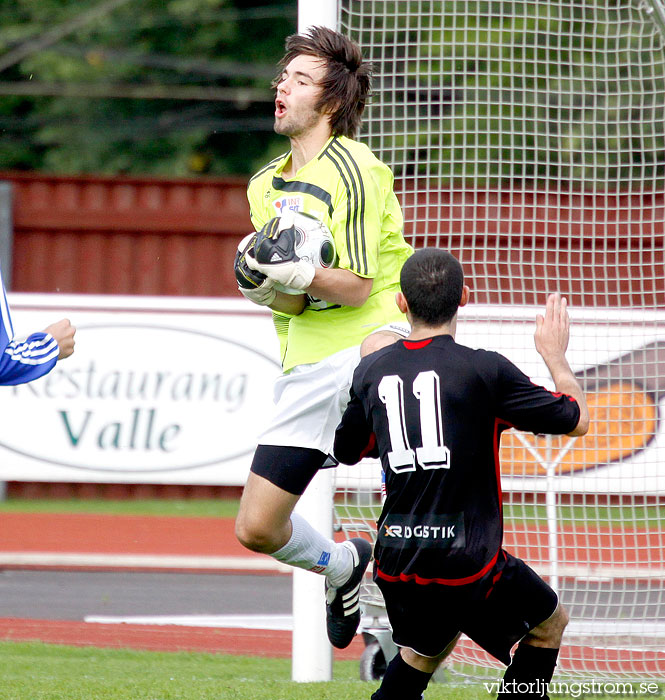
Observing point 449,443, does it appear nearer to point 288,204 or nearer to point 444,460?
point 444,460

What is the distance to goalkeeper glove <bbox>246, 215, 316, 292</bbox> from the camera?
401 centimetres

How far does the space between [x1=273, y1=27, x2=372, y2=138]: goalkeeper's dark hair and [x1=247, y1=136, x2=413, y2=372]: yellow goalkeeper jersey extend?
3.5 inches

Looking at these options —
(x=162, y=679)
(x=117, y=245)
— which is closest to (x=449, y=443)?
(x=162, y=679)

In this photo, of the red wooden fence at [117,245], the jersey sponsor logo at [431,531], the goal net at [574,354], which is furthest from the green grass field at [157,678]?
the red wooden fence at [117,245]

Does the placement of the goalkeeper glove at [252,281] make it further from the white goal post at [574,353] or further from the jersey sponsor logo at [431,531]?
the white goal post at [574,353]

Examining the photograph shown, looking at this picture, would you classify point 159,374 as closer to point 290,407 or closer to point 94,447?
point 94,447

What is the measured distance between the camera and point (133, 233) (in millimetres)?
12766

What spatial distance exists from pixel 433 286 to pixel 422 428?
45cm

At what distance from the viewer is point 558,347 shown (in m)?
3.64

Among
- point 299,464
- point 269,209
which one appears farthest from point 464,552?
point 269,209

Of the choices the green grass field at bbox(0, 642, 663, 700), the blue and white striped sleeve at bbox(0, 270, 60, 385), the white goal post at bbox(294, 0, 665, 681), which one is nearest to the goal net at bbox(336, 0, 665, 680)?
the white goal post at bbox(294, 0, 665, 681)

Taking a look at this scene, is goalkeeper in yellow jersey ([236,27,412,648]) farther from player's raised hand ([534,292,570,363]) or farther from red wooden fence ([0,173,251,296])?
red wooden fence ([0,173,251,296])

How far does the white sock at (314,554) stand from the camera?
14.5 ft

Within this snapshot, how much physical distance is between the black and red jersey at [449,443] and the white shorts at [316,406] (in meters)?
0.83
